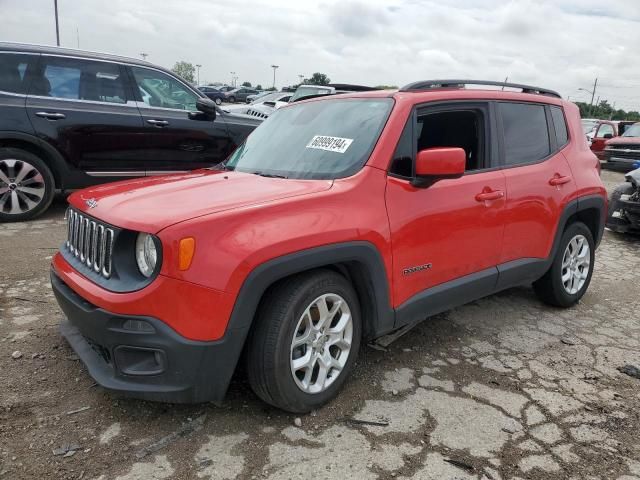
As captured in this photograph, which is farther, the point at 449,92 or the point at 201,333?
the point at 449,92

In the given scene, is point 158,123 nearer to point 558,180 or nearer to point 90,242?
point 90,242

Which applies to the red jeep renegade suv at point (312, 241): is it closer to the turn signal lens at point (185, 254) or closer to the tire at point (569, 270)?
the turn signal lens at point (185, 254)

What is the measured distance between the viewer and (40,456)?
7.50 feet

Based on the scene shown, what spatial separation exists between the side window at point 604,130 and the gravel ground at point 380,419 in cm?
1585

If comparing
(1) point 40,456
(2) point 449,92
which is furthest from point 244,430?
(2) point 449,92

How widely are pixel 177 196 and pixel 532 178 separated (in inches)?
99.1

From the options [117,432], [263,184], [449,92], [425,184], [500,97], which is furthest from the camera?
[500,97]

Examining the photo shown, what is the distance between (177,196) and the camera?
2639mm

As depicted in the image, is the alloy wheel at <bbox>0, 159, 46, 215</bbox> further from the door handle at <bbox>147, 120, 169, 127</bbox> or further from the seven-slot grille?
the seven-slot grille

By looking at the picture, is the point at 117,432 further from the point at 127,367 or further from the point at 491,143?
the point at 491,143

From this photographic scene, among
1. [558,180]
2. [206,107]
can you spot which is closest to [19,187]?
[206,107]

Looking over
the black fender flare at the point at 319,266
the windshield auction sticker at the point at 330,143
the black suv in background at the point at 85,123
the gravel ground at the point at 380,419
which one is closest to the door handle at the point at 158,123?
the black suv in background at the point at 85,123

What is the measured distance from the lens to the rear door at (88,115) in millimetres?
5820

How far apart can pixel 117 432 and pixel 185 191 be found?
121 cm
